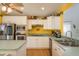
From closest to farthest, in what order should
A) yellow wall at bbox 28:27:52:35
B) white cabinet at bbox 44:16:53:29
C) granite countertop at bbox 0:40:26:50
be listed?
granite countertop at bbox 0:40:26:50 < white cabinet at bbox 44:16:53:29 < yellow wall at bbox 28:27:52:35

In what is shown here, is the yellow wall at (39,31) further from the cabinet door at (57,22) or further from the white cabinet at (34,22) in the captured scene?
the cabinet door at (57,22)

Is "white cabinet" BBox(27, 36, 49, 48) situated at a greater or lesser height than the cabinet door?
lesser

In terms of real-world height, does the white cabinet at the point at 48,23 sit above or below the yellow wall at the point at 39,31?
above

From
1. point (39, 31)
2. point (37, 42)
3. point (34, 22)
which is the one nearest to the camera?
point (37, 42)

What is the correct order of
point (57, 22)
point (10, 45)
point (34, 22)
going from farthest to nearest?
1. point (34, 22)
2. point (57, 22)
3. point (10, 45)

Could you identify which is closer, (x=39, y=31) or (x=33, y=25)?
(x=33, y=25)

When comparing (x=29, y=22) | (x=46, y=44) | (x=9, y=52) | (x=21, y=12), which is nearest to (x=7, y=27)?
(x=21, y=12)

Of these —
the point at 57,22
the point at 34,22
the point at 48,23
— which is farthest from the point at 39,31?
the point at 57,22

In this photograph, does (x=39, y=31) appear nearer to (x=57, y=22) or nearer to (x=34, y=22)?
(x=34, y=22)

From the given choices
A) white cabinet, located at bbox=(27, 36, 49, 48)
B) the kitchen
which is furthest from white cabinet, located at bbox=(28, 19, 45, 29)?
white cabinet, located at bbox=(27, 36, 49, 48)

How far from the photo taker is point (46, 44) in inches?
223

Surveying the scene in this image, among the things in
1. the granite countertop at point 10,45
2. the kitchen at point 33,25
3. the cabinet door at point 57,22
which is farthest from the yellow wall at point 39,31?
the granite countertop at point 10,45

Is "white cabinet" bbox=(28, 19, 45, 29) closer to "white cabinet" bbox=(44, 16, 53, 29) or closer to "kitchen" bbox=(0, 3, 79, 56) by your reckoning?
"kitchen" bbox=(0, 3, 79, 56)

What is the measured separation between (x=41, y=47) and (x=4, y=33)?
1.49 meters
